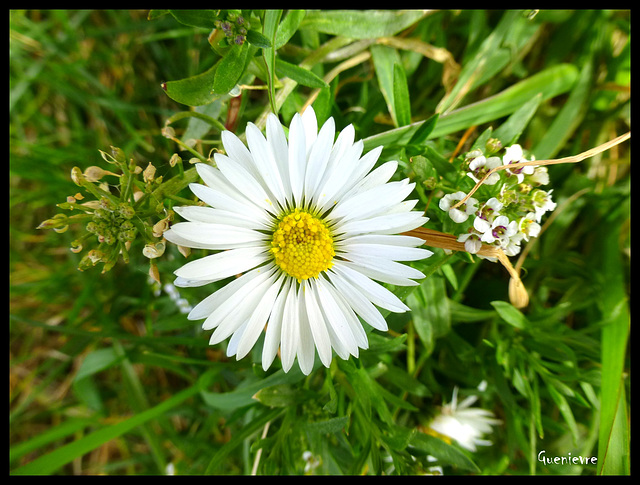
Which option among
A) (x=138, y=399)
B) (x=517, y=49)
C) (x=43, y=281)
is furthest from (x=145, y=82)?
(x=517, y=49)

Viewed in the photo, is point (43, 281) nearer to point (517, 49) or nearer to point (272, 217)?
point (272, 217)

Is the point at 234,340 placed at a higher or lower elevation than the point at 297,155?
lower

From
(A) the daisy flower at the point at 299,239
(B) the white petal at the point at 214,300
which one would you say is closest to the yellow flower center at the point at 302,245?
(A) the daisy flower at the point at 299,239

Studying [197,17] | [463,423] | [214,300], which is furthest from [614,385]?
[197,17]

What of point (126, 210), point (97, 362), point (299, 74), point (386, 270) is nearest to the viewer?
point (126, 210)

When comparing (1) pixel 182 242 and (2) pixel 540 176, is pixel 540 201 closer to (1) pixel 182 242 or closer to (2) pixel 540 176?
(2) pixel 540 176

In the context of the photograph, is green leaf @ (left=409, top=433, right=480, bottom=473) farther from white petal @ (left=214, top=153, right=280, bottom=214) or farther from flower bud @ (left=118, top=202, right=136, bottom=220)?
flower bud @ (left=118, top=202, right=136, bottom=220)
